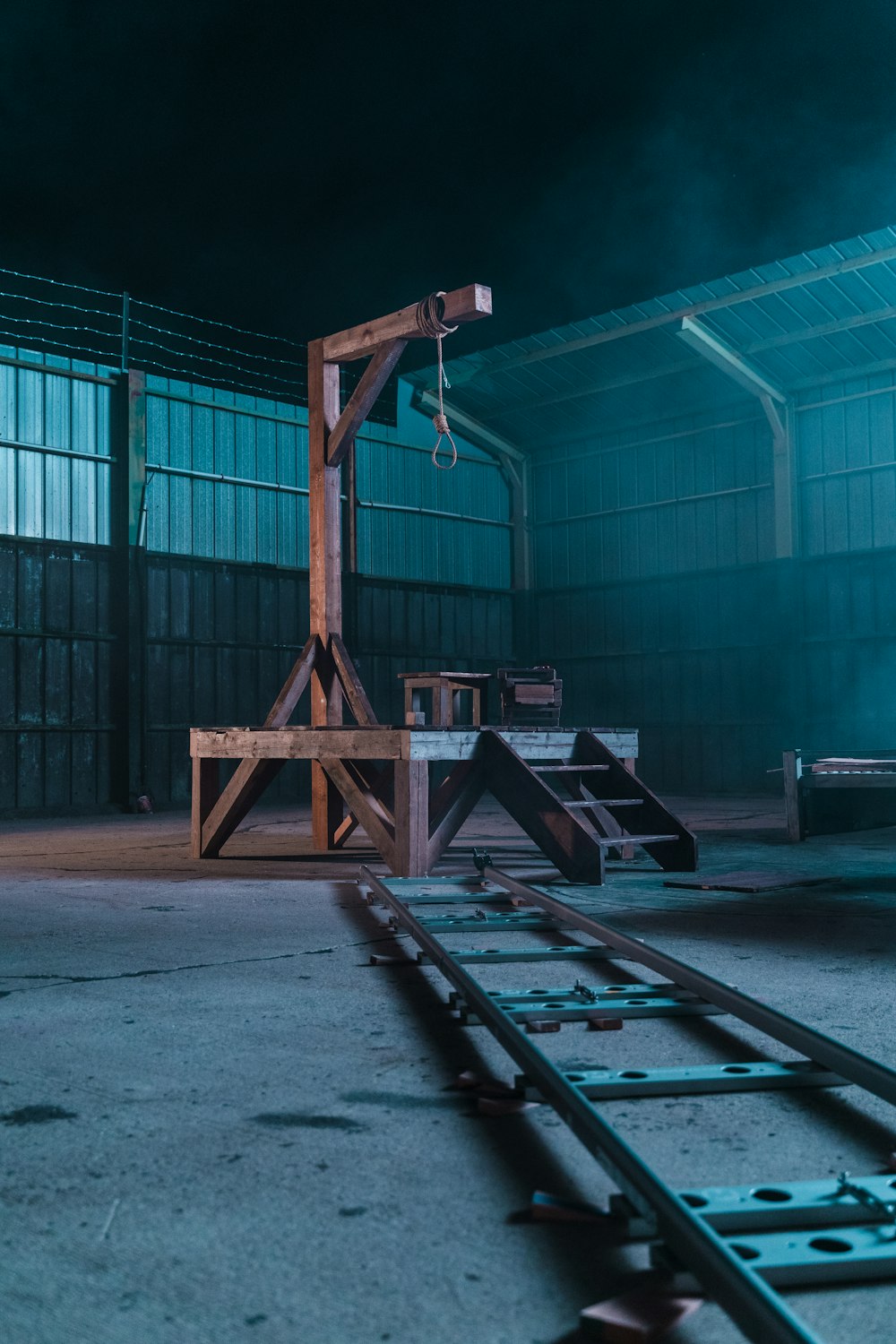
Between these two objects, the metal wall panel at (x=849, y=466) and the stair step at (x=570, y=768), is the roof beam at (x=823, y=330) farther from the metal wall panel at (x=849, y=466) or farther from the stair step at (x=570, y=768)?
the stair step at (x=570, y=768)

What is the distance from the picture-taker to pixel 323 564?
8836 mm

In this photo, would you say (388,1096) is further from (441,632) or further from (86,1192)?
(441,632)

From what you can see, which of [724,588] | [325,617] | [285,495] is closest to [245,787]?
[325,617]

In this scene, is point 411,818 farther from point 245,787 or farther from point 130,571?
point 130,571

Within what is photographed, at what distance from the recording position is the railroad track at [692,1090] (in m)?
1.68

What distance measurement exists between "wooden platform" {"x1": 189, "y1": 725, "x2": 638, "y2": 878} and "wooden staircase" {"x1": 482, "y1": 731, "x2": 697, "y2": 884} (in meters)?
0.01

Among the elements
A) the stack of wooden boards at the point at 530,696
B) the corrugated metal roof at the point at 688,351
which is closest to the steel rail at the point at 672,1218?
the stack of wooden boards at the point at 530,696

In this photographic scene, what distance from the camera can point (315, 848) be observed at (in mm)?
9297

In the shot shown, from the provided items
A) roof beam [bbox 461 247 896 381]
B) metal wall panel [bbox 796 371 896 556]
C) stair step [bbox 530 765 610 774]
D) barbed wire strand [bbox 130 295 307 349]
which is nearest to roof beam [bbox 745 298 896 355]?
roof beam [bbox 461 247 896 381]

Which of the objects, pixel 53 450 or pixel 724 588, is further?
pixel 724 588

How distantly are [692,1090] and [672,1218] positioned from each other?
0.98 m

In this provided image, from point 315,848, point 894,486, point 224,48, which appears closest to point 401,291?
point 224,48

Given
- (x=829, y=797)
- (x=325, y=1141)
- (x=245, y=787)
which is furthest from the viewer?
(x=829, y=797)

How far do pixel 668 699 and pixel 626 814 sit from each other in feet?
36.9
